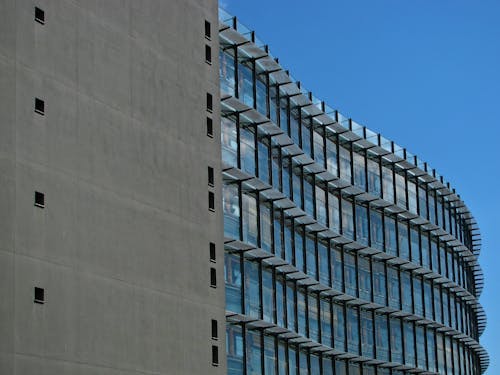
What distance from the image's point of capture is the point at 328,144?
7438cm

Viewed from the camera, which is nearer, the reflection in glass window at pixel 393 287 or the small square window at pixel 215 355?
the small square window at pixel 215 355

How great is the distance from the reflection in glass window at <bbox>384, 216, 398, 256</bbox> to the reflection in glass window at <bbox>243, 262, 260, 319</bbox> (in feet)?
60.9

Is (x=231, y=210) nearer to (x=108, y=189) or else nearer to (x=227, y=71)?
(x=227, y=71)

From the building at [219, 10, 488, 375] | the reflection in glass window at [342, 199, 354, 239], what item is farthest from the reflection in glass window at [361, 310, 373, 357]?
the reflection in glass window at [342, 199, 354, 239]

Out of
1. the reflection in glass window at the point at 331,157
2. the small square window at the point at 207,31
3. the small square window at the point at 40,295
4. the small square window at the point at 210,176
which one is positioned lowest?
the small square window at the point at 40,295

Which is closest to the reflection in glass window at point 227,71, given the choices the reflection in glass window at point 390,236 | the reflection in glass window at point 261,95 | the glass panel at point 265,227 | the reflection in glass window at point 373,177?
the reflection in glass window at point 261,95

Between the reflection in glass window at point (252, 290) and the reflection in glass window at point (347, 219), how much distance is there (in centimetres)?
1278

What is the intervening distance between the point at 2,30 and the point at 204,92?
49.9ft

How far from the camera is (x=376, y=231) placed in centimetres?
7894

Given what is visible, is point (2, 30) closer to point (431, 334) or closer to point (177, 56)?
point (177, 56)

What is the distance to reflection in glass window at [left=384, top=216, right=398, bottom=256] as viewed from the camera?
262 ft

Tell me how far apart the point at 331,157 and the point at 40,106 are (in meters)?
29.6

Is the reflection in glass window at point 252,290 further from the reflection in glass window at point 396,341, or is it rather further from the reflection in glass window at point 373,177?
the reflection in glass window at point 396,341

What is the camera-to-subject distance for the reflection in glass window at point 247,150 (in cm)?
6269
